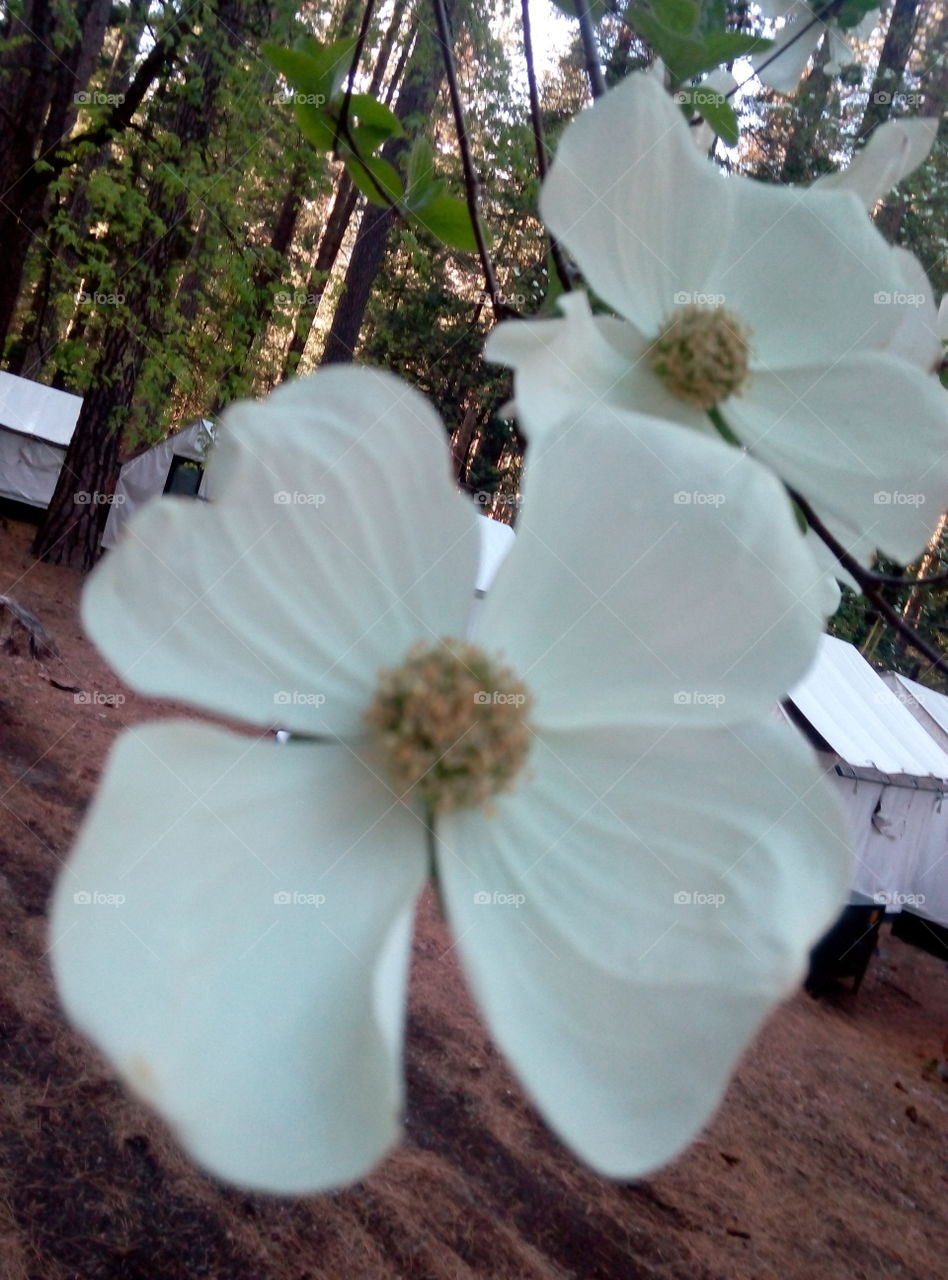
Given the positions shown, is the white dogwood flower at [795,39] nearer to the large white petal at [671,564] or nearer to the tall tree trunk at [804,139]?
the large white petal at [671,564]

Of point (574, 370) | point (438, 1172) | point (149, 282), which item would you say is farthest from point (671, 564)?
point (149, 282)

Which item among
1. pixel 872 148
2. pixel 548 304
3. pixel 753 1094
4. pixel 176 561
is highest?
pixel 872 148

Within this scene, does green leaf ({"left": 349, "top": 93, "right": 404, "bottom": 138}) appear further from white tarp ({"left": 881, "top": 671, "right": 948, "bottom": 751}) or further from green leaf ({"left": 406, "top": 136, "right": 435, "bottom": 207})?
white tarp ({"left": 881, "top": 671, "right": 948, "bottom": 751})

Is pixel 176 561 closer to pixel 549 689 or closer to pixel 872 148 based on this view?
pixel 549 689

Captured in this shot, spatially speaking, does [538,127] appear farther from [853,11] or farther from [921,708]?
[921,708]

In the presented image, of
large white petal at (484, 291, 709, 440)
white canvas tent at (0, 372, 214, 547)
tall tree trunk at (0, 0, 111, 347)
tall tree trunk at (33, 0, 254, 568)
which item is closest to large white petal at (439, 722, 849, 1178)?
large white petal at (484, 291, 709, 440)

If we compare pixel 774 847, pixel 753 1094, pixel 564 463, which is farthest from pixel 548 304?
pixel 753 1094

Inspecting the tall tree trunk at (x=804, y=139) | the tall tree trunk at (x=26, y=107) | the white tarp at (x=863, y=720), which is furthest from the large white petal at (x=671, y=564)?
the white tarp at (x=863, y=720)
